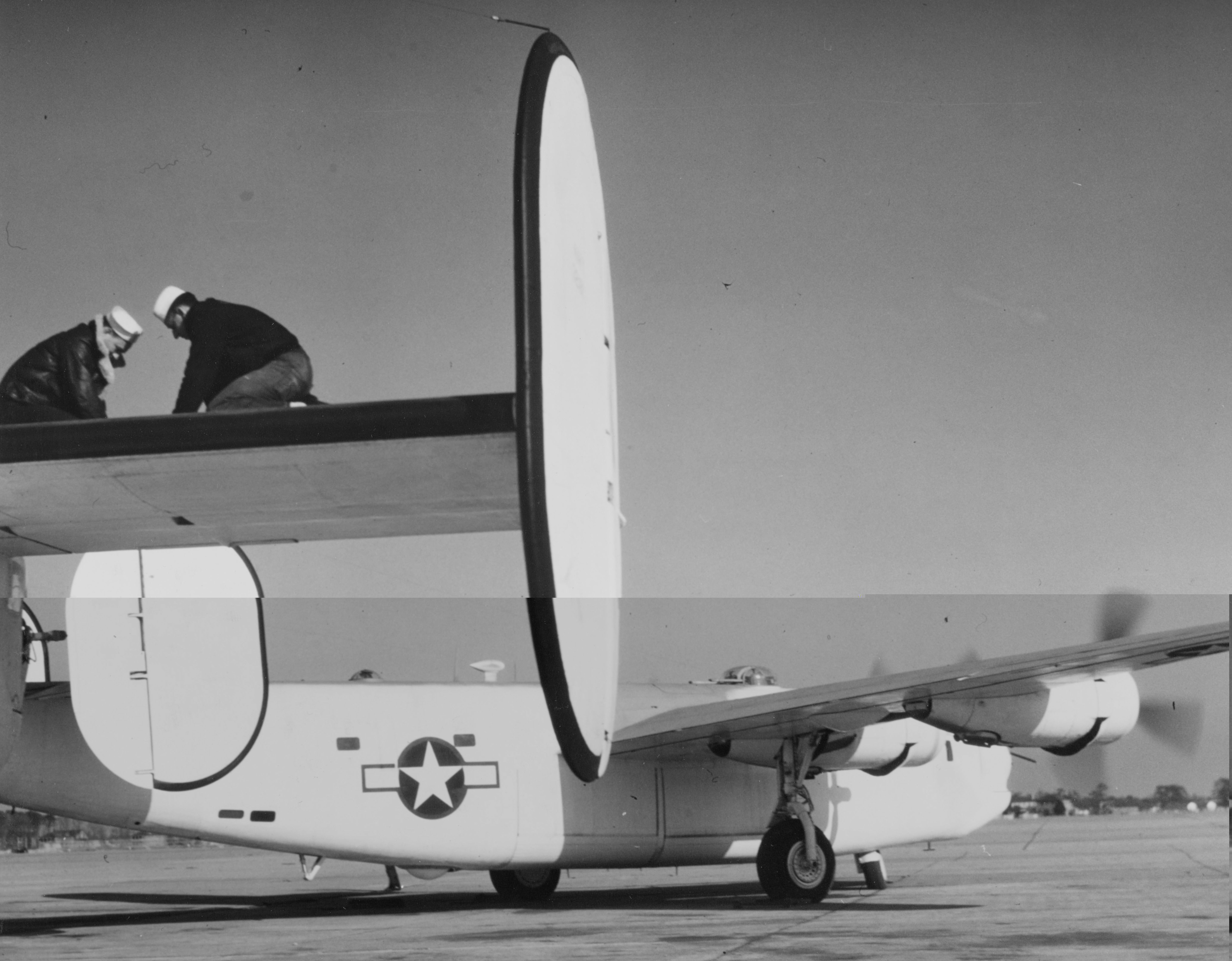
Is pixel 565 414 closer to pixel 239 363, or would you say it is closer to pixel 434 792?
pixel 239 363

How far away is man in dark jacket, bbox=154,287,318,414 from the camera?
4.18 meters

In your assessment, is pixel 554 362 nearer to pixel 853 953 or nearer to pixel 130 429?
pixel 130 429

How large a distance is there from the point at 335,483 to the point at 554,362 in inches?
44.5

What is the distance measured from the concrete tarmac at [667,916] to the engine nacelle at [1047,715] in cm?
149

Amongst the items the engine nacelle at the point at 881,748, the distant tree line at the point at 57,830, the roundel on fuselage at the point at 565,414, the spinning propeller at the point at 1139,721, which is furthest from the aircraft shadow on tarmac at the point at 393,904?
the roundel on fuselage at the point at 565,414

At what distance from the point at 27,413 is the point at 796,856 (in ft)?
32.1

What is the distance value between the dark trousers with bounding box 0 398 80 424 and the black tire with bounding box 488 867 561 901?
429 inches

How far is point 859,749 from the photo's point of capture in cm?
1311

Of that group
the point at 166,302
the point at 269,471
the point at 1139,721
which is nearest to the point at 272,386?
the point at 269,471

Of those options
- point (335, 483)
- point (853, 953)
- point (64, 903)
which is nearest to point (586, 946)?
point (853, 953)

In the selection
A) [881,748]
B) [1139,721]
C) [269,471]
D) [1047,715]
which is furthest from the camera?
[1139,721]

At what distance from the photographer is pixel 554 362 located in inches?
129

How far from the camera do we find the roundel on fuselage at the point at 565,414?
3.17 m

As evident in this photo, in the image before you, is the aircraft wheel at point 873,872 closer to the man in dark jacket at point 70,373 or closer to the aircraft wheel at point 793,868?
the aircraft wheel at point 793,868
